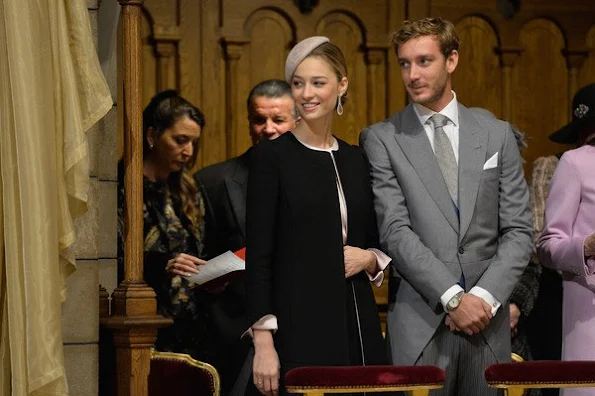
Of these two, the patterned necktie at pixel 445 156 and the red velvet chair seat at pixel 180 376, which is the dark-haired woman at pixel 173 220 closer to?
the red velvet chair seat at pixel 180 376

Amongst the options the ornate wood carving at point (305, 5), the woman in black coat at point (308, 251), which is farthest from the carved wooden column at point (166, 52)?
the woman in black coat at point (308, 251)

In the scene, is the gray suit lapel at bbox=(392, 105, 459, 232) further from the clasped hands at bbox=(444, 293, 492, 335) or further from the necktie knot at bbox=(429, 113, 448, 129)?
→ the clasped hands at bbox=(444, 293, 492, 335)

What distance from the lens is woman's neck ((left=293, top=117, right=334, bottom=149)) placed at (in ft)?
13.1

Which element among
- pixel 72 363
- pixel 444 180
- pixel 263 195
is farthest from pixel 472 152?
pixel 72 363

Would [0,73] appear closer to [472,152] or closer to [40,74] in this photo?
[40,74]

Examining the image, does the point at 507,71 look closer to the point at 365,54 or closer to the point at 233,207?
the point at 365,54

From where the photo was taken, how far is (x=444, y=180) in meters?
4.15

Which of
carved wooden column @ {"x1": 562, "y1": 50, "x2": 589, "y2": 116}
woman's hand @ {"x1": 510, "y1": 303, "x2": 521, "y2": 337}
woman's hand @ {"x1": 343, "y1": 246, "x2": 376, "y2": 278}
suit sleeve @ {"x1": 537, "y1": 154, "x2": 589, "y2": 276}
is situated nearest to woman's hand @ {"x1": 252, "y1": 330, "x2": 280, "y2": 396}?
woman's hand @ {"x1": 343, "y1": 246, "x2": 376, "y2": 278}

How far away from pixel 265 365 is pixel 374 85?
367cm

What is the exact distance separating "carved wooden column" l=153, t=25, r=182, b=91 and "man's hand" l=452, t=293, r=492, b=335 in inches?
123

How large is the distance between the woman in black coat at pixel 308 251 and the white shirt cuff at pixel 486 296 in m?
0.29

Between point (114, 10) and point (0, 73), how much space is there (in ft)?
2.63

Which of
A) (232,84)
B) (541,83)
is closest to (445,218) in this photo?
(232,84)

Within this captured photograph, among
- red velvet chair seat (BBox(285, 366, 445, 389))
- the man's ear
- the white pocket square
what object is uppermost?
the man's ear
